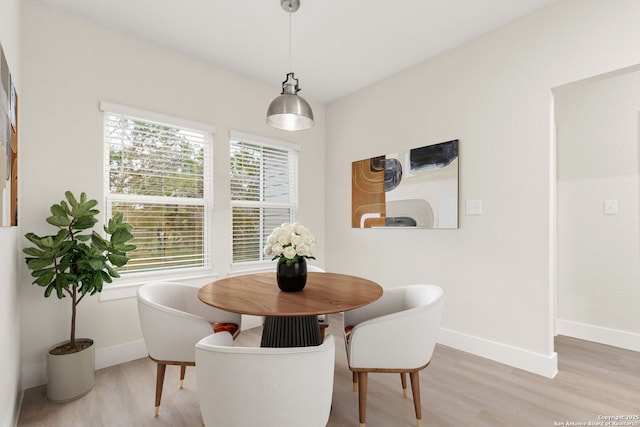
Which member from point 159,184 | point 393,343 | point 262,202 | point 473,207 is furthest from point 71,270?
point 473,207

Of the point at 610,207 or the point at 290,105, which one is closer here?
the point at 290,105

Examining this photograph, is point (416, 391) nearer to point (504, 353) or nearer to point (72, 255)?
point (504, 353)

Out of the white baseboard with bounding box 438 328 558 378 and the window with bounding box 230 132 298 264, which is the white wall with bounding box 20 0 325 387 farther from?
the white baseboard with bounding box 438 328 558 378

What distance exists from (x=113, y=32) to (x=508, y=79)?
3.36 metres

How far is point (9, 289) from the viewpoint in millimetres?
1685

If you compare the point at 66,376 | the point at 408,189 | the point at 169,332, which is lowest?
the point at 66,376

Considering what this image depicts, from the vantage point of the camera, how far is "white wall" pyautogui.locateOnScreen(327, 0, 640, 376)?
88.2 inches

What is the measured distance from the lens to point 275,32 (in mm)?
2660

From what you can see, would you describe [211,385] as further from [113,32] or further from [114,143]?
[113,32]

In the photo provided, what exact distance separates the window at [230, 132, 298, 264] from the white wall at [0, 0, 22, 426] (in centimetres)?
172

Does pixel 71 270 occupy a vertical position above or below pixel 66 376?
above

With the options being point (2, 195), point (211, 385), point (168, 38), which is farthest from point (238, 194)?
point (211, 385)

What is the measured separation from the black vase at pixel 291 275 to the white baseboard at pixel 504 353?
186 cm

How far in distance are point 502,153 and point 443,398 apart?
1964mm
